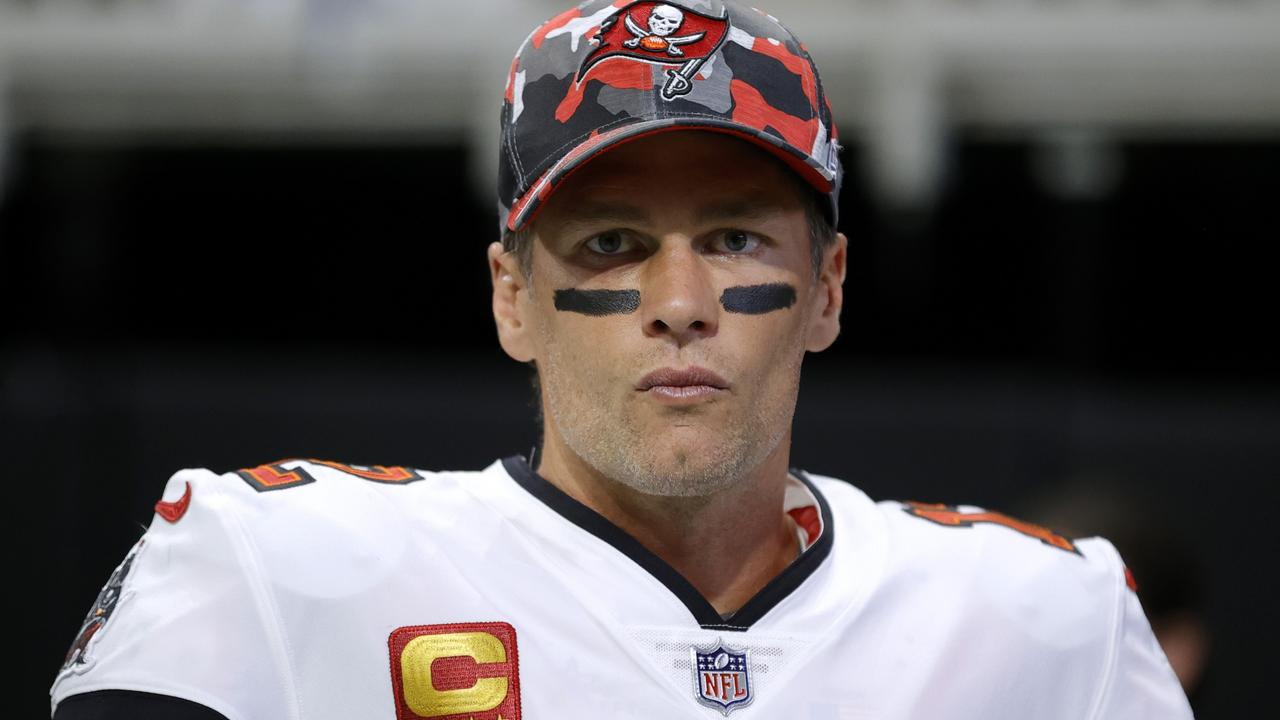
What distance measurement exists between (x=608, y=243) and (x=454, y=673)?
52 centimetres

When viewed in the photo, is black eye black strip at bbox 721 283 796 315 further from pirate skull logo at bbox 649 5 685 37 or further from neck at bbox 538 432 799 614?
pirate skull logo at bbox 649 5 685 37

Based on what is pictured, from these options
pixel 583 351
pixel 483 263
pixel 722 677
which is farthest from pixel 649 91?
pixel 483 263

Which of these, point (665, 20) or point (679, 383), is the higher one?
point (665, 20)

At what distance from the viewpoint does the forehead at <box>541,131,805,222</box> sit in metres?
1.74

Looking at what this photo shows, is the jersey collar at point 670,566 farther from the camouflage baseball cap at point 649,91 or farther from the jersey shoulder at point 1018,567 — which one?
the camouflage baseball cap at point 649,91

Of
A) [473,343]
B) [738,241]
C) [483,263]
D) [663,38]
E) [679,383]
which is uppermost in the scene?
[663,38]

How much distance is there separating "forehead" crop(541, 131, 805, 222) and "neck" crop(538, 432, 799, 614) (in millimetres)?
324

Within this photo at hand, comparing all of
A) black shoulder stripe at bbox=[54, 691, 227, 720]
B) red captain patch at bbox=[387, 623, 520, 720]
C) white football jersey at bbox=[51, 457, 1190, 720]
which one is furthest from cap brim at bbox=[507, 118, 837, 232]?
black shoulder stripe at bbox=[54, 691, 227, 720]

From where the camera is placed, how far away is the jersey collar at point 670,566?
178 cm

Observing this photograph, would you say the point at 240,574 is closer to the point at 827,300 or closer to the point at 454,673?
the point at 454,673

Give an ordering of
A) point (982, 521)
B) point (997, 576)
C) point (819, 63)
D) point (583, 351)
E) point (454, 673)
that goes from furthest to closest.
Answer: point (819, 63) → point (982, 521) → point (997, 576) → point (583, 351) → point (454, 673)

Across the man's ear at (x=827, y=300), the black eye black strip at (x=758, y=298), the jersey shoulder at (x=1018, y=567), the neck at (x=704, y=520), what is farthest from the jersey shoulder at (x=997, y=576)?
the black eye black strip at (x=758, y=298)

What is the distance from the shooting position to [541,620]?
67.8 inches

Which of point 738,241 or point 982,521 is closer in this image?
point 738,241
